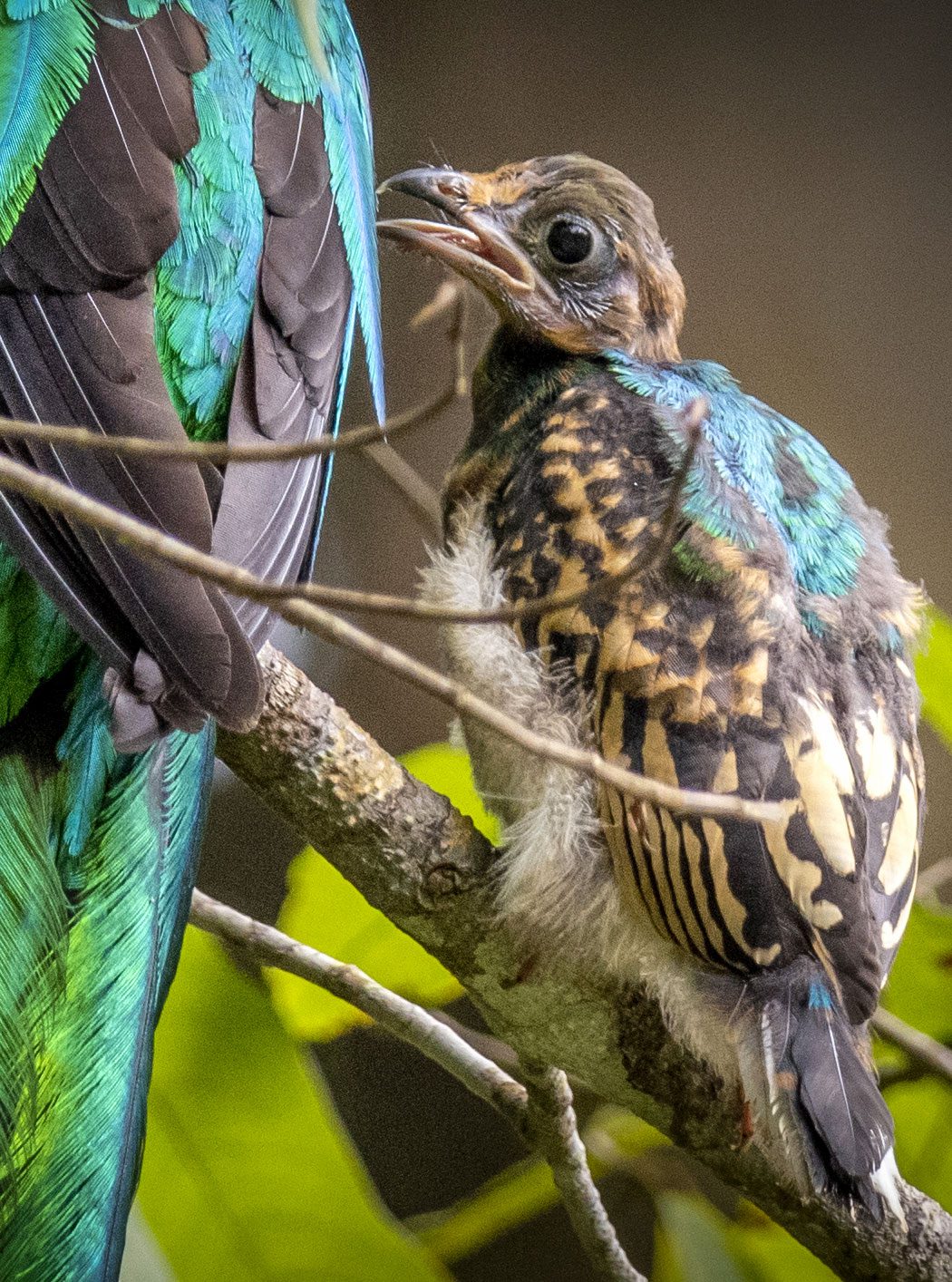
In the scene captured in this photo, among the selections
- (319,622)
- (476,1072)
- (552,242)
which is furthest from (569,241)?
(319,622)

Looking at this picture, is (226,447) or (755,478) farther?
(755,478)

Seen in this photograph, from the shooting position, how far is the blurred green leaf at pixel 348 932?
1219 mm

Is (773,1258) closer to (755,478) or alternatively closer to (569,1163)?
(569,1163)

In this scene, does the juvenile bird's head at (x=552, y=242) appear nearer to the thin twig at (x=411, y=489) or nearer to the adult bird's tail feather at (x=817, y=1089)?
the thin twig at (x=411, y=489)

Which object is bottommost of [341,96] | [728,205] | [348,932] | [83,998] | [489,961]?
[348,932]

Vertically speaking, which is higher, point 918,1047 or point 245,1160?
point 245,1160

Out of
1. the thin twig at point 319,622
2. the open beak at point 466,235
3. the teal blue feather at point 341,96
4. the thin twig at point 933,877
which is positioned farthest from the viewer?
the thin twig at point 933,877

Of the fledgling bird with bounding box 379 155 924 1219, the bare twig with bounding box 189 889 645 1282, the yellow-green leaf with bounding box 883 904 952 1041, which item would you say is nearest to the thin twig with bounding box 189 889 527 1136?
the bare twig with bounding box 189 889 645 1282

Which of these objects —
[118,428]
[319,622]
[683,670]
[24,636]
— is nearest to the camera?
[319,622]

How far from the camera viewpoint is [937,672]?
1.22 metres

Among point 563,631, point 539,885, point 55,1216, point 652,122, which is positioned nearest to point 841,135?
point 652,122

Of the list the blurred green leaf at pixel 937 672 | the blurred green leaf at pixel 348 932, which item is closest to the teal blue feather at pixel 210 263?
the blurred green leaf at pixel 348 932

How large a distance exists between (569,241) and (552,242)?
15 millimetres

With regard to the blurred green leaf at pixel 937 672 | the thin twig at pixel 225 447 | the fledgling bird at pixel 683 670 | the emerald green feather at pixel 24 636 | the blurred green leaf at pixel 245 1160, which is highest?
the thin twig at pixel 225 447
